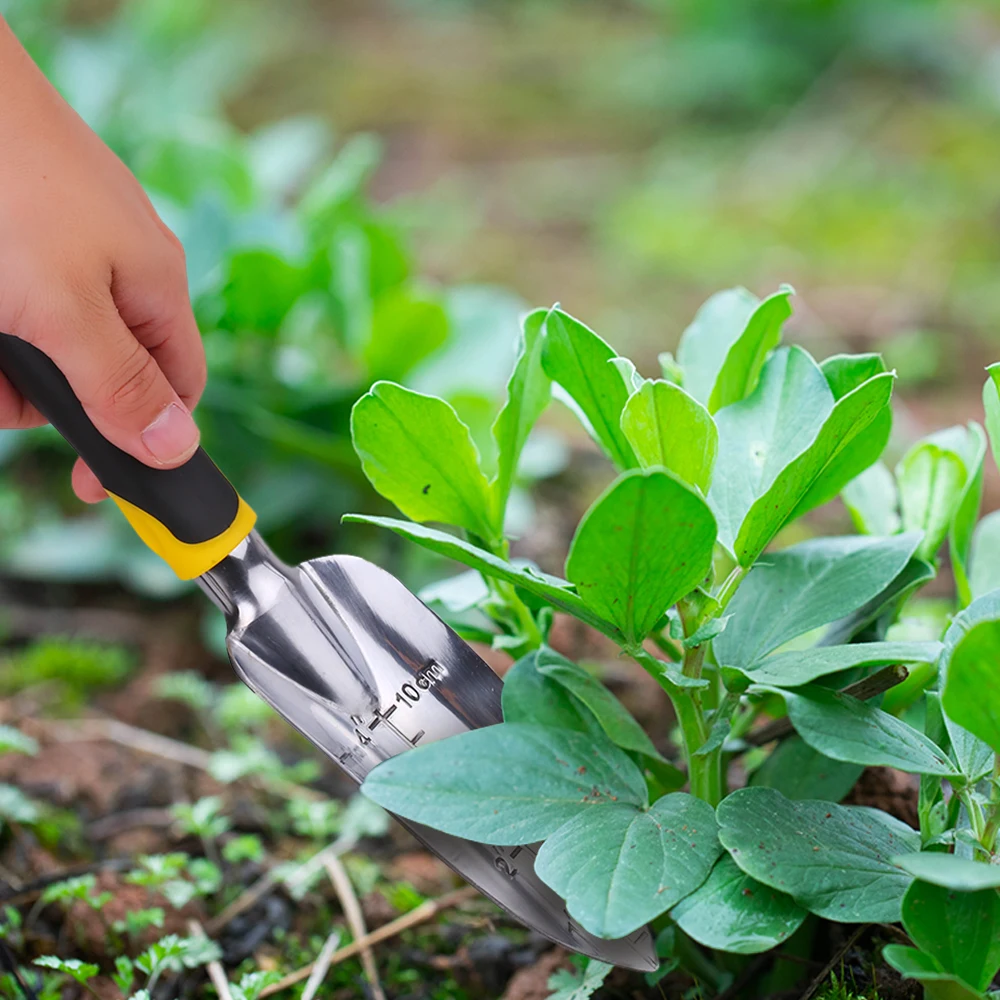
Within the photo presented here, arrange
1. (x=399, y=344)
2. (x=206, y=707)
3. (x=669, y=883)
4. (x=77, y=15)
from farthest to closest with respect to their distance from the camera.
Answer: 1. (x=77, y=15)
2. (x=399, y=344)
3. (x=206, y=707)
4. (x=669, y=883)

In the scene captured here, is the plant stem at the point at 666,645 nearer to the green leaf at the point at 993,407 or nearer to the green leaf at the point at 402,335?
the green leaf at the point at 993,407

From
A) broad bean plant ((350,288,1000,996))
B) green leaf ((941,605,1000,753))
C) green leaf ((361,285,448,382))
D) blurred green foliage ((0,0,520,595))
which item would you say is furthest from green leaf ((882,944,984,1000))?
green leaf ((361,285,448,382))

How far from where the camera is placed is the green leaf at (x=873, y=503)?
0.74 metres

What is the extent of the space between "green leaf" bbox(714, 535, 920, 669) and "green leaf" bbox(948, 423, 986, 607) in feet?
0.25

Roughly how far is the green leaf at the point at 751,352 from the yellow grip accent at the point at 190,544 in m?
0.35

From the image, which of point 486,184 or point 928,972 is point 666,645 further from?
point 486,184

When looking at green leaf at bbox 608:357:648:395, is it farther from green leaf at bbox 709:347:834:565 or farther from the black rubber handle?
the black rubber handle

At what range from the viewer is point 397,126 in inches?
115

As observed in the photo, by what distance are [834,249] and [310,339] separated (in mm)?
1296

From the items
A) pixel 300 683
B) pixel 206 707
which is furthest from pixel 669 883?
pixel 206 707

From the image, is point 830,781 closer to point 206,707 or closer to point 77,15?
point 206,707

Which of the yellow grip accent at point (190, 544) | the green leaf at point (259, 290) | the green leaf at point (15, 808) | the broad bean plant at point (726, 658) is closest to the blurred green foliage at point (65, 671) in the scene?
A: the green leaf at point (15, 808)

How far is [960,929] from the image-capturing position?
1.70 ft

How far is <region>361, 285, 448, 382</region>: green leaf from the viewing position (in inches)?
50.6
